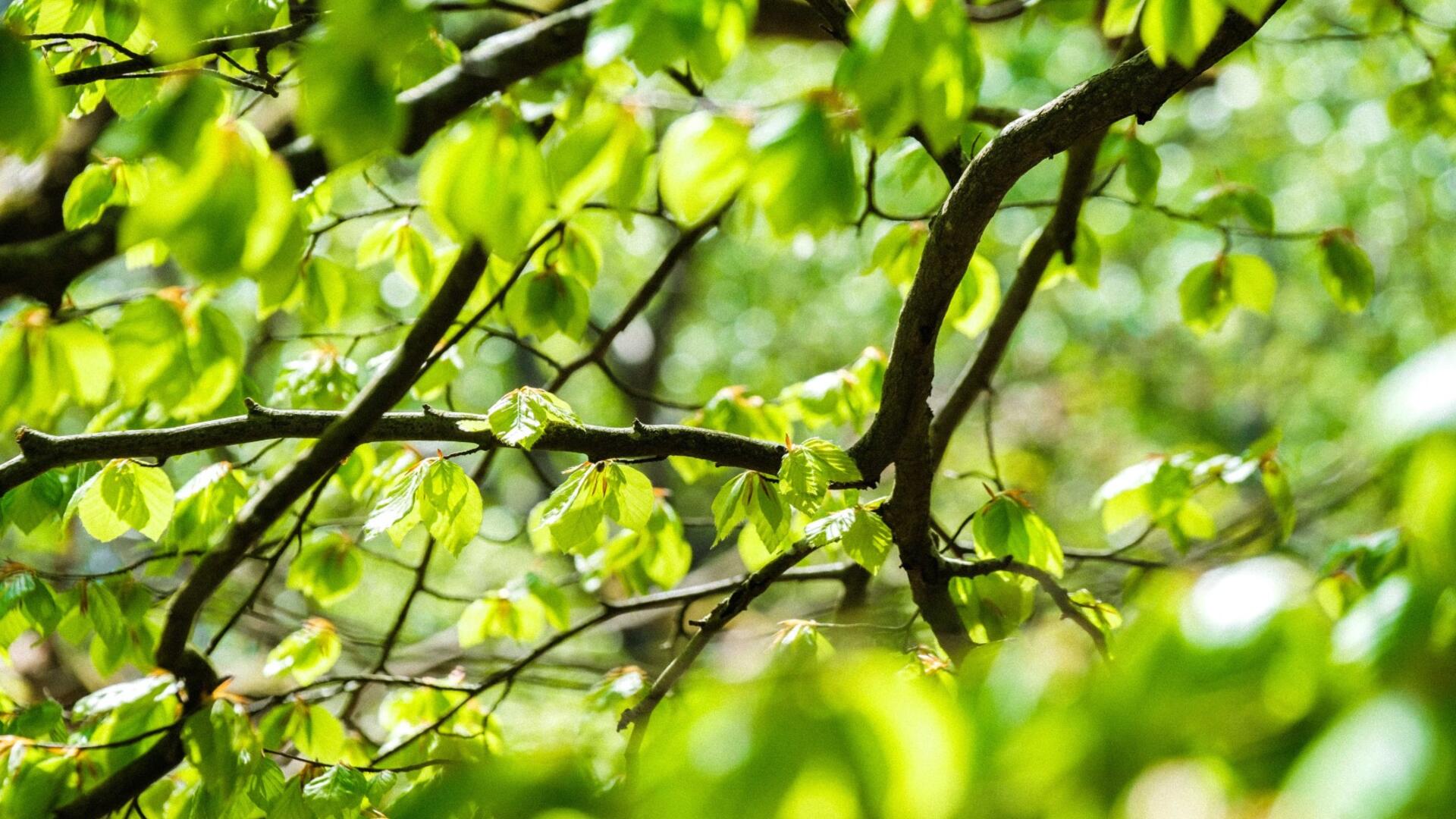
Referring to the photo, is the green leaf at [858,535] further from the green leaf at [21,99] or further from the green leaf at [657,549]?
the green leaf at [21,99]

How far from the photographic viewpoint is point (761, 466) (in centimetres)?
151

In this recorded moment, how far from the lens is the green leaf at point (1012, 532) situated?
165cm

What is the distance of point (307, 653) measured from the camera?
1873 mm

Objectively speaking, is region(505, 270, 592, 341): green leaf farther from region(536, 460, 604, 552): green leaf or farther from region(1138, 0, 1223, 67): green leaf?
region(1138, 0, 1223, 67): green leaf

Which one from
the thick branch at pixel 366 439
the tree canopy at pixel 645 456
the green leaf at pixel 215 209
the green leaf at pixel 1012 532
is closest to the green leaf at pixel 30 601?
the tree canopy at pixel 645 456

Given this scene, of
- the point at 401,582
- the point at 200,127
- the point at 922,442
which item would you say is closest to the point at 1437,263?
the point at 922,442

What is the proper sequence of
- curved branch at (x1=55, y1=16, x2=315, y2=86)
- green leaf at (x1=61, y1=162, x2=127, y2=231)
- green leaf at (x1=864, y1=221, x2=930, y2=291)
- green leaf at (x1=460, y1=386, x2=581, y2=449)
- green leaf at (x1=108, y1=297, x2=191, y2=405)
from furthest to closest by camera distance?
green leaf at (x1=864, y1=221, x2=930, y2=291), green leaf at (x1=61, y1=162, x2=127, y2=231), green leaf at (x1=460, y1=386, x2=581, y2=449), curved branch at (x1=55, y1=16, x2=315, y2=86), green leaf at (x1=108, y1=297, x2=191, y2=405)

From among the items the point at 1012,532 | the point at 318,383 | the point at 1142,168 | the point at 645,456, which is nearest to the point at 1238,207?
the point at 1142,168

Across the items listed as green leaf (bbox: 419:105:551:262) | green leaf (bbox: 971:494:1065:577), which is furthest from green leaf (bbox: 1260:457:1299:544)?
green leaf (bbox: 419:105:551:262)

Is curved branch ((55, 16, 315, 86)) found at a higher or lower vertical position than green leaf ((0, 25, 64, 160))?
higher

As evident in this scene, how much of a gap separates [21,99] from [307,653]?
52.1 inches

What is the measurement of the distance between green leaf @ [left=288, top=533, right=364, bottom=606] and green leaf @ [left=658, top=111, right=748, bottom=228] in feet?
4.81

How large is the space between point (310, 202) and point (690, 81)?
0.69 metres

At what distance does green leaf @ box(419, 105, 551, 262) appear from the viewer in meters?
0.76
